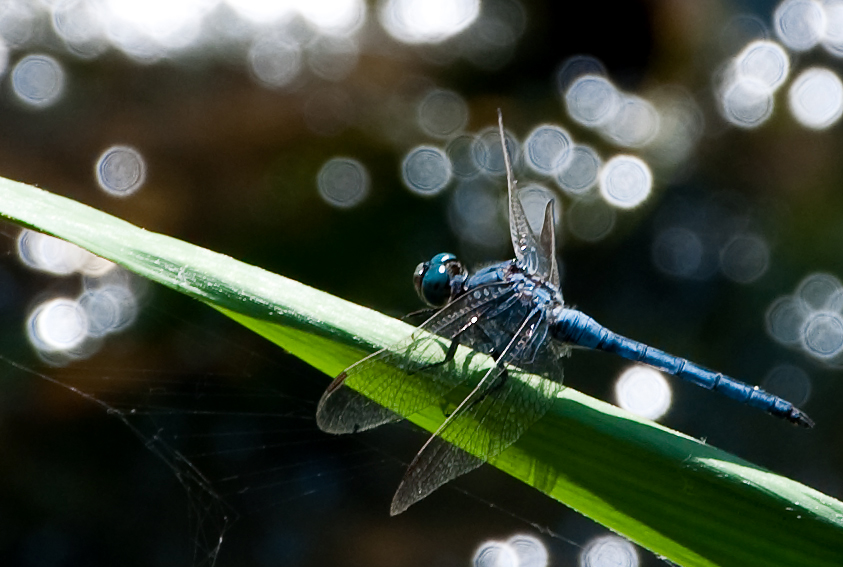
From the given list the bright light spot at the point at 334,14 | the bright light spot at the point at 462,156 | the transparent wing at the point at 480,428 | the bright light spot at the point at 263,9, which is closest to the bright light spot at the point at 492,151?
the bright light spot at the point at 462,156

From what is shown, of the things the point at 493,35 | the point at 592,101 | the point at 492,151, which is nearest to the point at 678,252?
the point at 592,101

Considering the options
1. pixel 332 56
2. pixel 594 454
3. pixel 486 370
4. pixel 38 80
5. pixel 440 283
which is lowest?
pixel 594 454

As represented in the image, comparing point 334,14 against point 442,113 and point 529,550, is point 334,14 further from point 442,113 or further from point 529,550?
point 529,550

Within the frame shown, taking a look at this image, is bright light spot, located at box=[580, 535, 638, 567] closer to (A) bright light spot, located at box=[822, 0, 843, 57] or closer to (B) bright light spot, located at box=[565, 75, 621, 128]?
(B) bright light spot, located at box=[565, 75, 621, 128]

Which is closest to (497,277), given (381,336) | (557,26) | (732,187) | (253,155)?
(381,336)

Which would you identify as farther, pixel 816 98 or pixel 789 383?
pixel 816 98

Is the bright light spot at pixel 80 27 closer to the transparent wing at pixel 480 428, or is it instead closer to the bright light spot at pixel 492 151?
the bright light spot at pixel 492 151

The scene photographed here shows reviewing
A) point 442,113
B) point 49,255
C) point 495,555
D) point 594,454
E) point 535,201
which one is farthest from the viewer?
point 442,113
